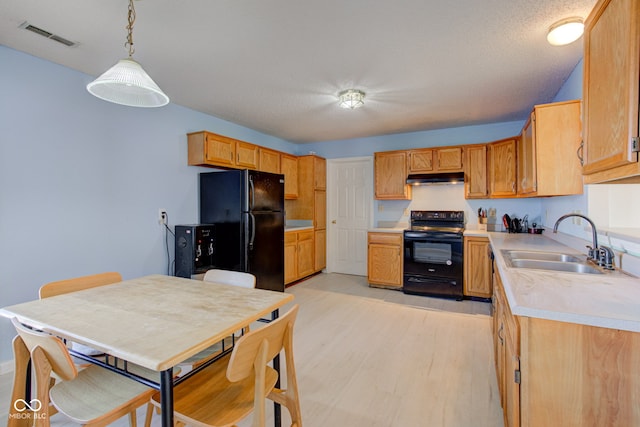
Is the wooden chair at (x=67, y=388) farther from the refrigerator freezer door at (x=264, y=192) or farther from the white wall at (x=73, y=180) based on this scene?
the refrigerator freezer door at (x=264, y=192)

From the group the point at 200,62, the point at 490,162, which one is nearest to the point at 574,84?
the point at 490,162

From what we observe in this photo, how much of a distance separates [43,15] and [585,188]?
12.7 ft

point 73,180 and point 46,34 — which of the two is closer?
point 46,34

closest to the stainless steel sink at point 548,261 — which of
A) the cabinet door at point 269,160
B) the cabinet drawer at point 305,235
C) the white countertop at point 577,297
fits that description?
the white countertop at point 577,297

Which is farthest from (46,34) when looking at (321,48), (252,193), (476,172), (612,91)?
(476,172)

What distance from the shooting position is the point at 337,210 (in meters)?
5.36

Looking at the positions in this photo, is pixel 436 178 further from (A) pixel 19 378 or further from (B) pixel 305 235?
(A) pixel 19 378

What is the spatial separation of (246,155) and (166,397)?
3.24 meters

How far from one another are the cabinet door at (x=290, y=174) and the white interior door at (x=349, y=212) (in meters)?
0.72

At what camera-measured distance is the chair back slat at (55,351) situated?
100cm

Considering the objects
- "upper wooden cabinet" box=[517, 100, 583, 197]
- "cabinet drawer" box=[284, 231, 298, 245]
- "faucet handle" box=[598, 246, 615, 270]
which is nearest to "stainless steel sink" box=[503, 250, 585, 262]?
"faucet handle" box=[598, 246, 615, 270]

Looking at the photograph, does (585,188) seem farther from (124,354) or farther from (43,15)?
(43,15)

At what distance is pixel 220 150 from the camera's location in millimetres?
3510

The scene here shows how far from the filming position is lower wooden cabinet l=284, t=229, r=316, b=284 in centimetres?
437
